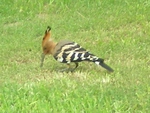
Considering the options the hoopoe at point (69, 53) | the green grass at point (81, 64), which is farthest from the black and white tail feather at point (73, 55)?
the green grass at point (81, 64)

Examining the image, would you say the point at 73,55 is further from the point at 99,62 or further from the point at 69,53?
the point at 99,62

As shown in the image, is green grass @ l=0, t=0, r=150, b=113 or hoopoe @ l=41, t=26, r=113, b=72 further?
hoopoe @ l=41, t=26, r=113, b=72

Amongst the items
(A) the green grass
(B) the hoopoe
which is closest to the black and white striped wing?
(B) the hoopoe

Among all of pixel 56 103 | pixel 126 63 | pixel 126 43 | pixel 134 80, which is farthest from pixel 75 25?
pixel 56 103

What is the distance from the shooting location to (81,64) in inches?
334

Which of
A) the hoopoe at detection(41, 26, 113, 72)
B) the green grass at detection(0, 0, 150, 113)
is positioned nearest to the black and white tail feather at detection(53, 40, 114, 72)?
the hoopoe at detection(41, 26, 113, 72)

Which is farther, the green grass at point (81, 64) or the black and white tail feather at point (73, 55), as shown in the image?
the black and white tail feather at point (73, 55)

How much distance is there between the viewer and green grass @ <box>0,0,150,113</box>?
6.54 meters

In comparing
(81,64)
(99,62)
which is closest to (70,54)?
(99,62)

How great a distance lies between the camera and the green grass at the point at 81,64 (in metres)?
6.54

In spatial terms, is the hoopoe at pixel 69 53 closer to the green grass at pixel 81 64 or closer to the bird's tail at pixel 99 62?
the bird's tail at pixel 99 62

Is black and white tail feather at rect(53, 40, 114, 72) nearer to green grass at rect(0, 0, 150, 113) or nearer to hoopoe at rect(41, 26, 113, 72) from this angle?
hoopoe at rect(41, 26, 113, 72)

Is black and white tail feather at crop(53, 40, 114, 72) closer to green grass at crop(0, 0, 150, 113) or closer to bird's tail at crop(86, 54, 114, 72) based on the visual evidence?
bird's tail at crop(86, 54, 114, 72)

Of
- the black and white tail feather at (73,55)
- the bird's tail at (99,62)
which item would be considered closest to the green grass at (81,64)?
the bird's tail at (99,62)
